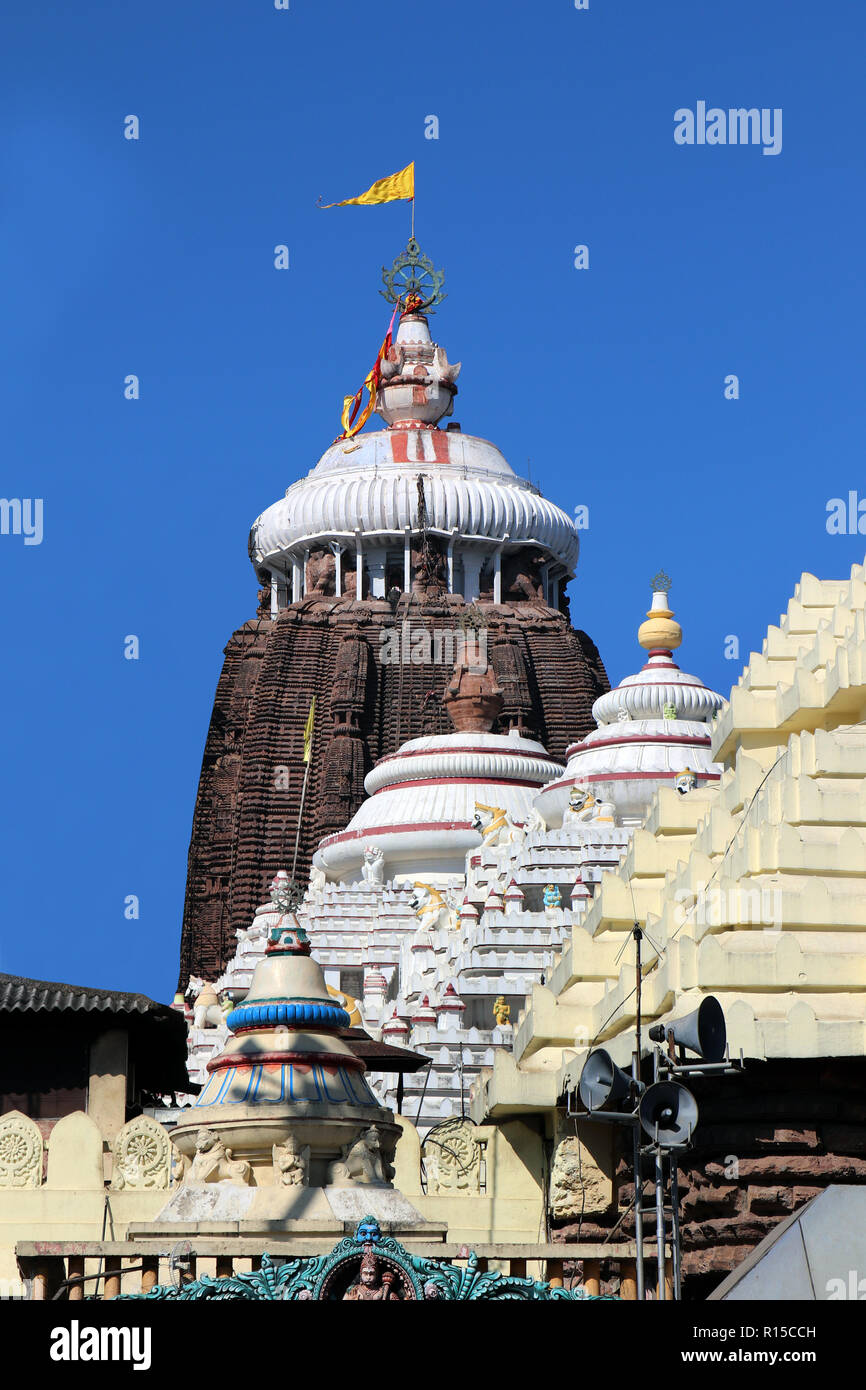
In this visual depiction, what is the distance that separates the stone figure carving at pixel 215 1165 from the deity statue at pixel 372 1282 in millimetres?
4388

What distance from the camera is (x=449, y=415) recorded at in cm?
9569

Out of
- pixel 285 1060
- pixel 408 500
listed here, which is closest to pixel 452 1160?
pixel 285 1060

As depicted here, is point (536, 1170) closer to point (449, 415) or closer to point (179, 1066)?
point (179, 1066)

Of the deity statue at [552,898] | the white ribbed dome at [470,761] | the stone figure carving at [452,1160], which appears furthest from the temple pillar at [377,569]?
the stone figure carving at [452,1160]

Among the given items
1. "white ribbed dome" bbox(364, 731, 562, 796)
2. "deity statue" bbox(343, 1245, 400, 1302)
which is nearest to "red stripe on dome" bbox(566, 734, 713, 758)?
"white ribbed dome" bbox(364, 731, 562, 796)

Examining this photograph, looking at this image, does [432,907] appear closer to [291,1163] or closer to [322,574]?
[291,1163]

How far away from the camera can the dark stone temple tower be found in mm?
80500

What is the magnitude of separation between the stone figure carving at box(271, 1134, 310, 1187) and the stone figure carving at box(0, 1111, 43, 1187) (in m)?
5.48

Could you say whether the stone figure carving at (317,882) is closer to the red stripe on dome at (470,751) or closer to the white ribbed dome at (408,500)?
the red stripe on dome at (470,751)

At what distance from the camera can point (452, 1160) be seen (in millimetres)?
23312

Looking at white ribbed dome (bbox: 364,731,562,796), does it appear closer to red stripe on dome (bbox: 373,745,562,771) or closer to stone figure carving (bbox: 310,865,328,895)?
red stripe on dome (bbox: 373,745,562,771)
